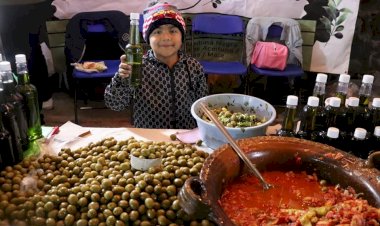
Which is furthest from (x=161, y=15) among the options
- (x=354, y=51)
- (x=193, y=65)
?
(x=354, y=51)

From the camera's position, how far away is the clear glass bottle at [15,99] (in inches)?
63.8

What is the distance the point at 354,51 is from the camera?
442 cm

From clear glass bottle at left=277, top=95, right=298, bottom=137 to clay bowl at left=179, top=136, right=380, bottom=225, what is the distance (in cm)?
19

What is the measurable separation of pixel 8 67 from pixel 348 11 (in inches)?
146

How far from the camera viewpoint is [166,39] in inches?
85.7

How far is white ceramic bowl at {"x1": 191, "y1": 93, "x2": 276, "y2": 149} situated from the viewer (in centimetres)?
173

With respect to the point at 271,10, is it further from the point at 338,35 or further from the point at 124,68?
the point at 124,68

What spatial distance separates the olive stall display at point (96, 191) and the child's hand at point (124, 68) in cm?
55

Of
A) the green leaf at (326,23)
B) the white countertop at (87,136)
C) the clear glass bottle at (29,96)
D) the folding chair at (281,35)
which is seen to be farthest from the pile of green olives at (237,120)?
the green leaf at (326,23)

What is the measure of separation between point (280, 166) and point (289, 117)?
0.95 feet

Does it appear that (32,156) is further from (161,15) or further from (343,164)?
(343,164)

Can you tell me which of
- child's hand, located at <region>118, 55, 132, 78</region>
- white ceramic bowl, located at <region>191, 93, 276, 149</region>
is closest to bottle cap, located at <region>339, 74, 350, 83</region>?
white ceramic bowl, located at <region>191, 93, 276, 149</region>

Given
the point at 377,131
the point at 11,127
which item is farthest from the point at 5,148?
the point at 377,131

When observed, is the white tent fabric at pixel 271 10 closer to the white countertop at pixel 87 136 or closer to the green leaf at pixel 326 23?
the green leaf at pixel 326 23
